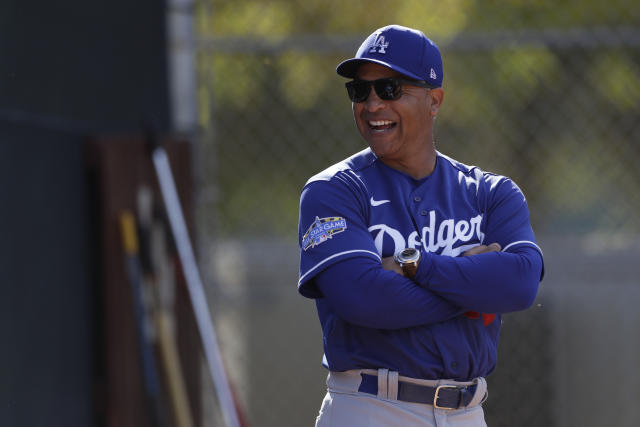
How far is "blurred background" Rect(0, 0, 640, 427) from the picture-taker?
4.83 meters

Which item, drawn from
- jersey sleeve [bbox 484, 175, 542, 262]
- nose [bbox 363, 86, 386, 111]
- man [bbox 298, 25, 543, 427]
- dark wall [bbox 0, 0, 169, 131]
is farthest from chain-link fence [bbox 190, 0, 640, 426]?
nose [bbox 363, 86, 386, 111]

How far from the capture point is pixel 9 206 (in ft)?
12.5

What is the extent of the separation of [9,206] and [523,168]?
256 cm

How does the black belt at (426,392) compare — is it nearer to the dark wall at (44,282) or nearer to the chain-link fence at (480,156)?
the dark wall at (44,282)

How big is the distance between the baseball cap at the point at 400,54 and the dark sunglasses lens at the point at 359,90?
0.06m

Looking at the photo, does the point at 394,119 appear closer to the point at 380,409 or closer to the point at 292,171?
the point at 380,409

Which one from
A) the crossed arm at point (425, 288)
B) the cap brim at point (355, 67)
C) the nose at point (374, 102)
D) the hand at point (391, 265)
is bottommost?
the crossed arm at point (425, 288)

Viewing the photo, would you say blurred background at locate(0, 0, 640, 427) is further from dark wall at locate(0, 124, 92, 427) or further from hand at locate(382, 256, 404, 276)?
hand at locate(382, 256, 404, 276)

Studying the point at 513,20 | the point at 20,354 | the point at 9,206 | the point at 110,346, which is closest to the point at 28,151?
the point at 9,206

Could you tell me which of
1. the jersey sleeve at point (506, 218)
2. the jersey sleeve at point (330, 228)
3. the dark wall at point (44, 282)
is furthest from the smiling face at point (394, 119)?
the dark wall at point (44, 282)

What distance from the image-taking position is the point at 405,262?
8.92 feet

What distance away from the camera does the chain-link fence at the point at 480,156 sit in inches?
194

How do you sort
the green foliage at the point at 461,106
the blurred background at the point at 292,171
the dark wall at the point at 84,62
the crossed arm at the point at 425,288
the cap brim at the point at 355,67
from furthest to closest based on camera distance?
the green foliage at the point at 461,106
the blurred background at the point at 292,171
the dark wall at the point at 84,62
the cap brim at the point at 355,67
the crossed arm at the point at 425,288

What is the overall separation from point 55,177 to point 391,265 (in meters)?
2.21
